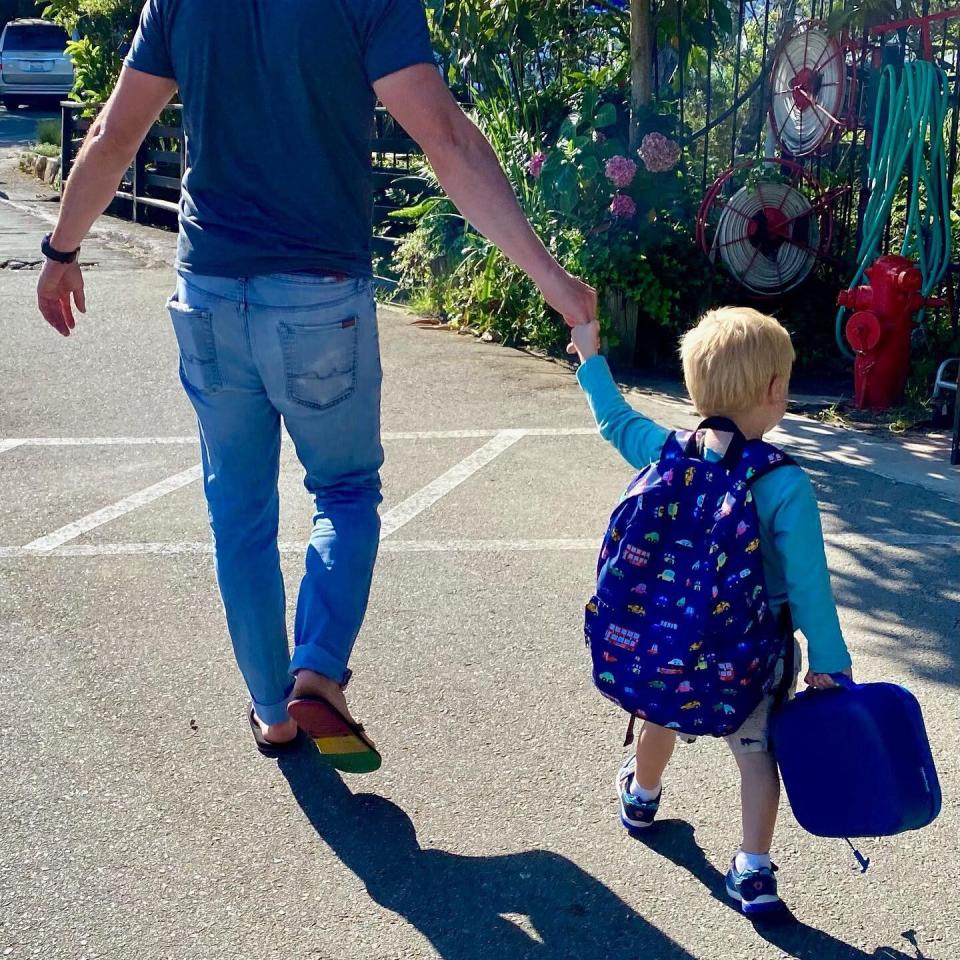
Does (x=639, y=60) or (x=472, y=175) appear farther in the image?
(x=639, y=60)

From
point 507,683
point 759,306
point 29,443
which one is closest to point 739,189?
point 759,306

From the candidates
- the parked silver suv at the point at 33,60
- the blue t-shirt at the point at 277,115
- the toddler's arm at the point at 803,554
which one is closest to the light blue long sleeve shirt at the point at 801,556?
the toddler's arm at the point at 803,554

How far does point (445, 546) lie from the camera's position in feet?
15.6

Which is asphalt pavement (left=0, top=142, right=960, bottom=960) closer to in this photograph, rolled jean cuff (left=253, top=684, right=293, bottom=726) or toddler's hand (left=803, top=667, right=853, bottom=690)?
rolled jean cuff (left=253, top=684, right=293, bottom=726)

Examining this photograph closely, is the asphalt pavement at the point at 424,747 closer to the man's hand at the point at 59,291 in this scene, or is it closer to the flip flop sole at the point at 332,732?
the flip flop sole at the point at 332,732

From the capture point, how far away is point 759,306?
775cm

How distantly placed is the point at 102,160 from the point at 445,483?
2.70 m

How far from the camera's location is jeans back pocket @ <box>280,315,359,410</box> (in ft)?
9.42

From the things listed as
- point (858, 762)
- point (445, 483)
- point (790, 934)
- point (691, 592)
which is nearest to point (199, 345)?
point (691, 592)

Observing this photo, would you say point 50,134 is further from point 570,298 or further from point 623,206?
point 570,298

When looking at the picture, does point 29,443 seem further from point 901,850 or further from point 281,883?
point 901,850

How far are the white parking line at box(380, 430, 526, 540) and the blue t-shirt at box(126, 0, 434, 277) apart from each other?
1856mm

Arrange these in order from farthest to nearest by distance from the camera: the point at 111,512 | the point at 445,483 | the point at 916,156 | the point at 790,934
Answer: the point at 916,156 → the point at 445,483 → the point at 111,512 → the point at 790,934

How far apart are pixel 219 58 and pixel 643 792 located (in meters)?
1.81
